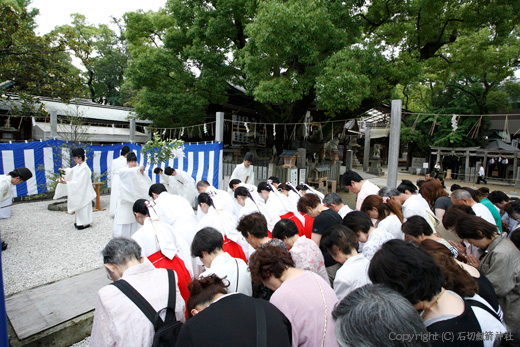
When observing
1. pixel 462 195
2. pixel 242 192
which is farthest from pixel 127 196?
pixel 462 195

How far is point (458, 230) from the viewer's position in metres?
2.59

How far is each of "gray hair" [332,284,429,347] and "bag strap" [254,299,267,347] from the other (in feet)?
1.14

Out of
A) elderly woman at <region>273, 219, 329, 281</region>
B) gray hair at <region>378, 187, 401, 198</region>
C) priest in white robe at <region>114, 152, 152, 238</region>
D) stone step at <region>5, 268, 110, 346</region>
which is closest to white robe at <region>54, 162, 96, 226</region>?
priest in white robe at <region>114, 152, 152, 238</region>

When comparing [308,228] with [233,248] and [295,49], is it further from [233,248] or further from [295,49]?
[295,49]

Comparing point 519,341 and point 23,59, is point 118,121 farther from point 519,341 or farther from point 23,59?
point 519,341

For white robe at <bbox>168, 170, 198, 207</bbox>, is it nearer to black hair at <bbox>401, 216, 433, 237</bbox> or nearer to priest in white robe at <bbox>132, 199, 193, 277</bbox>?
priest in white robe at <bbox>132, 199, 193, 277</bbox>

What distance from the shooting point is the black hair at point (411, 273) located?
1.52 m

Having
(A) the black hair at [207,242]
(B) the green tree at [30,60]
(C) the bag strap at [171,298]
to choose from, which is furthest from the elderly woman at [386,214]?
(B) the green tree at [30,60]

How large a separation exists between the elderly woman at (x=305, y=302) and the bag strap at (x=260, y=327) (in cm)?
33

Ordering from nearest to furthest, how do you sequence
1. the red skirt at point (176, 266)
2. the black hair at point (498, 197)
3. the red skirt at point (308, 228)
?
the red skirt at point (176, 266) < the red skirt at point (308, 228) < the black hair at point (498, 197)

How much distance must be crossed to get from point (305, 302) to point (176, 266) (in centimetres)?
145

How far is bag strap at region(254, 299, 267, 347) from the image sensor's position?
1336 millimetres

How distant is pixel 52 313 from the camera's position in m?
3.23

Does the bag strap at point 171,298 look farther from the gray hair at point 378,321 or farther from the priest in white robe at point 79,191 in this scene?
the priest in white robe at point 79,191
